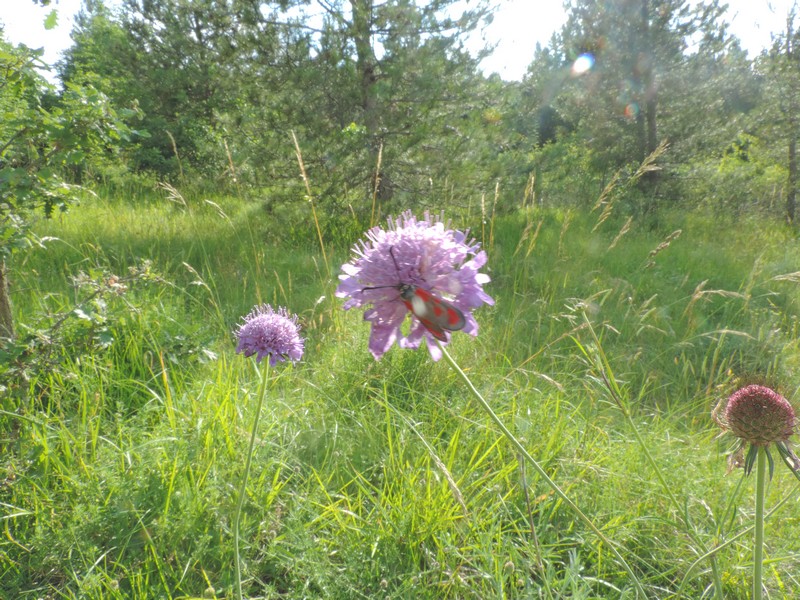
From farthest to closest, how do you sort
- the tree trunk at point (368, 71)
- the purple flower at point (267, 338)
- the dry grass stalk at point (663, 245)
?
the tree trunk at point (368, 71) → the dry grass stalk at point (663, 245) → the purple flower at point (267, 338)

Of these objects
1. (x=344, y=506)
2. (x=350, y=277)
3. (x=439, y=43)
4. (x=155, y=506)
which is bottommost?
(x=344, y=506)

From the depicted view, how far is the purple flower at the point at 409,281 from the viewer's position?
3.59 ft

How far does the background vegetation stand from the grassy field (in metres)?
0.01

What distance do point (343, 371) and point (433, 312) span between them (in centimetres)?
169

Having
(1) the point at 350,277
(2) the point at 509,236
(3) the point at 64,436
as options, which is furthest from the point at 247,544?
(2) the point at 509,236

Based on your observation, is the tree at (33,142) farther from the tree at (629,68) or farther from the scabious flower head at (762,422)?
the tree at (629,68)

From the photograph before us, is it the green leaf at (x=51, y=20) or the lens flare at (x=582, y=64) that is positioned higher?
the lens flare at (x=582, y=64)

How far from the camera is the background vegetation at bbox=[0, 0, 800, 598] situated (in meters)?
1.59

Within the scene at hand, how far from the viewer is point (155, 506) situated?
165 cm

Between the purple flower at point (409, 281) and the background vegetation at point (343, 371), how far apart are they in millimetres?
479

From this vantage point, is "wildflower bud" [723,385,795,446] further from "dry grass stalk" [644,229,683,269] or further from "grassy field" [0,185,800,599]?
"dry grass stalk" [644,229,683,269]

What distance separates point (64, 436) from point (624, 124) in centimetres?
1100

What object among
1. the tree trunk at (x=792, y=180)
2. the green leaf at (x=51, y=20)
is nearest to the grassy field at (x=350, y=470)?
the green leaf at (x=51, y=20)

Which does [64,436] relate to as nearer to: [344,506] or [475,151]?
[344,506]
